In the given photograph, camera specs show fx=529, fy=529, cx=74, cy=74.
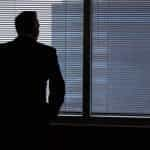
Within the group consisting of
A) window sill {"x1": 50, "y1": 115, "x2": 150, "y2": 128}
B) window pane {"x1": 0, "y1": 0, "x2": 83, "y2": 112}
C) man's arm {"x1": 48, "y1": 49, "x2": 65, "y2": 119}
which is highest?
window pane {"x1": 0, "y1": 0, "x2": 83, "y2": 112}

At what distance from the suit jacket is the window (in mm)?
1298

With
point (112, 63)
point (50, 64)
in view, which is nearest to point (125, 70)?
point (112, 63)

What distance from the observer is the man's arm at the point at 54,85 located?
3312 mm

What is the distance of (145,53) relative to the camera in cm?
454

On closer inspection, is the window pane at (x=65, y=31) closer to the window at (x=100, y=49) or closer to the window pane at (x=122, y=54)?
the window at (x=100, y=49)

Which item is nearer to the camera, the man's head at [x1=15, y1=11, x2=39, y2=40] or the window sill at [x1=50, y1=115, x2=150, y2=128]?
the man's head at [x1=15, y1=11, x2=39, y2=40]

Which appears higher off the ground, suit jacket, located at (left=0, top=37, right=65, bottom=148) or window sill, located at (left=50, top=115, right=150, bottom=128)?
suit jacket, located at (left=0, top=37, right=65, bottom=148)

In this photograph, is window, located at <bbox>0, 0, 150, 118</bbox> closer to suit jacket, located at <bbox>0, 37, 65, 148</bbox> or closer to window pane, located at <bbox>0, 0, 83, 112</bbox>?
window pane, located at <bbox>0, 0, 83, 112</bbox>

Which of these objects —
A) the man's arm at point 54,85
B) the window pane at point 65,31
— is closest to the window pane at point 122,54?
the window pane at point 65,31

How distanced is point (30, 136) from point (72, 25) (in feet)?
5.21

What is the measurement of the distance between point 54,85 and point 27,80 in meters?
0.18

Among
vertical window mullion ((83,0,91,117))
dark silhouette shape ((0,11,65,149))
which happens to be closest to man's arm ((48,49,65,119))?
dark silhouette shape ((0,11,65,149))

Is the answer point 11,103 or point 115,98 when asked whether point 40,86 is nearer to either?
point 11,103

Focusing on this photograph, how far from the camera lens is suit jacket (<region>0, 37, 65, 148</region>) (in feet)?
10.7
